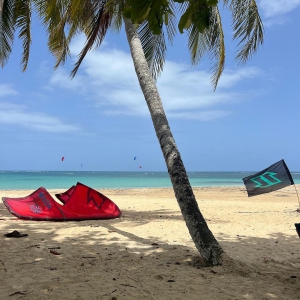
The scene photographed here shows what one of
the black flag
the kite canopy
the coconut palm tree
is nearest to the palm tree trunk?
the coconut palm tree

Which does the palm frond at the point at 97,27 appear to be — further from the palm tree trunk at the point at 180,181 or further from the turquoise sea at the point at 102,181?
the turquoise sea at the point at 102,181

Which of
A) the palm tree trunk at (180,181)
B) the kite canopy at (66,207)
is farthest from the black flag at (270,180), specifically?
the palm tree trunk at (180,181)

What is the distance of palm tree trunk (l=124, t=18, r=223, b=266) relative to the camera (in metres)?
4.26

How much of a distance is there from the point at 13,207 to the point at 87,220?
1951 millimetres

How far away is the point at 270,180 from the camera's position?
Result: 815 cm

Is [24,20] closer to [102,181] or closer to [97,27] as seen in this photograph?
[97,27]

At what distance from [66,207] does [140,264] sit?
15.2ft

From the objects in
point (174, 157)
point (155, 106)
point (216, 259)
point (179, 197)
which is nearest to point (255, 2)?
point (155, 106)

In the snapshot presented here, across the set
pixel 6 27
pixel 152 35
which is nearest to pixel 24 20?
pixel 6 27

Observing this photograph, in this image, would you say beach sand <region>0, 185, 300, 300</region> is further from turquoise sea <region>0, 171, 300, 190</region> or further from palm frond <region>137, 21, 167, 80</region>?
turquoise sea <region>0, 171, 300, 190</region>

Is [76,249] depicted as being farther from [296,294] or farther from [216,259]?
[296,294]

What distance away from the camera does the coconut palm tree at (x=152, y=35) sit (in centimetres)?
425

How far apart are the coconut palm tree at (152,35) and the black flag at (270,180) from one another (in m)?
2.49

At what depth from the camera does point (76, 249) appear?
5.39 metres
